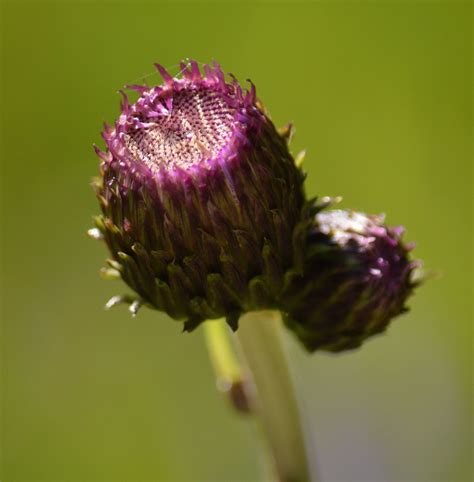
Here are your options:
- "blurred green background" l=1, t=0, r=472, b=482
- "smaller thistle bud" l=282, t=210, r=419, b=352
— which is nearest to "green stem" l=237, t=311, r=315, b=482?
"smaller thistle bud" l=282, t=210, r=419, b=352

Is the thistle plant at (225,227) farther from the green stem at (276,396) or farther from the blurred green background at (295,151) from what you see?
the blurred green background at (295,151)

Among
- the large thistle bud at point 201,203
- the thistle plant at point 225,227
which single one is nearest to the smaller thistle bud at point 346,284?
the thistle plant at point 225,227

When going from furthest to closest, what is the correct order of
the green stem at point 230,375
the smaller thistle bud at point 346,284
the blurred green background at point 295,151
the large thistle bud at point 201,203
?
the blurred green background at point 295,151, the green stem at point 230,375, the smaller thistle bud at point 346,284, the large thistle bud at point 201,203

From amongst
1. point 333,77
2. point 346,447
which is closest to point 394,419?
point 346,447

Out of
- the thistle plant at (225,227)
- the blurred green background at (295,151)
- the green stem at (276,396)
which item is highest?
the blurred green background at (295,151)

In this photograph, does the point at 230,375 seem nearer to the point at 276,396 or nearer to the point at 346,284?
the point at 276,396

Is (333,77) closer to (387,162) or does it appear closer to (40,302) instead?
(387,162)

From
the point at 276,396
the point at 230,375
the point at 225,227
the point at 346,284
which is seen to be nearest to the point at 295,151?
the point at 230,375
